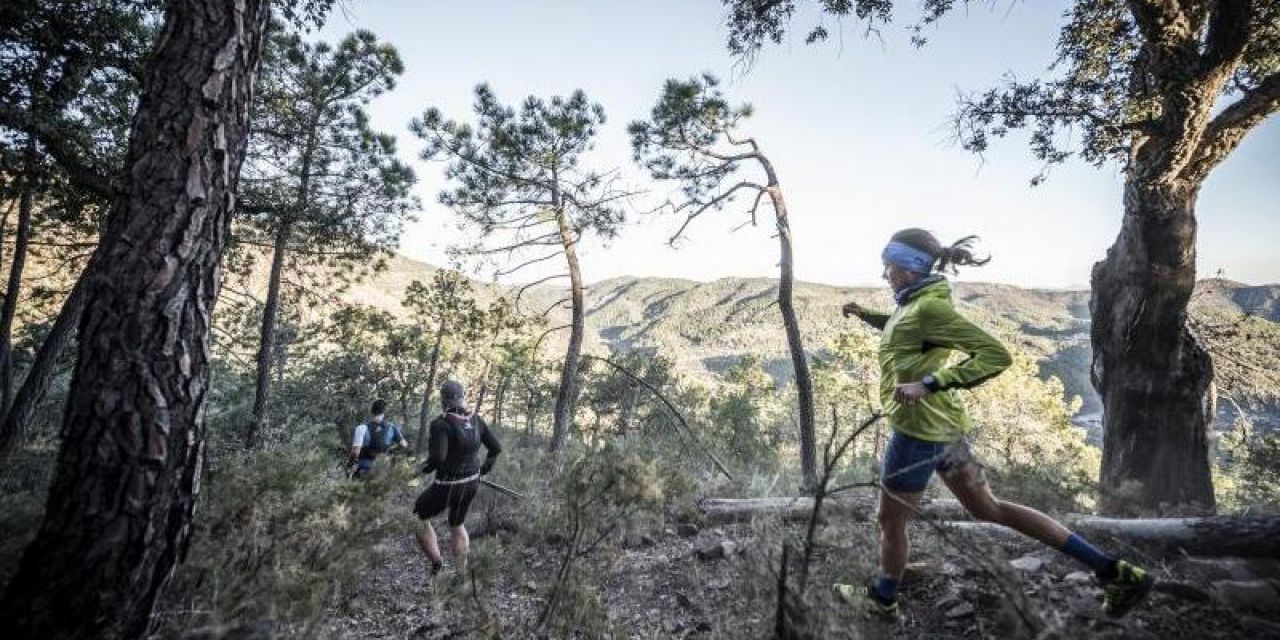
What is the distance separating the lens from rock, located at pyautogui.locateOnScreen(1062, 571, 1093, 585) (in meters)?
3.00

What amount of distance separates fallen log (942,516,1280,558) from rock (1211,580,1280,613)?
1.31 feet

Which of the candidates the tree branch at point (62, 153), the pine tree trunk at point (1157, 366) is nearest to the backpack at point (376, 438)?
the tree branch at point (62, 153)

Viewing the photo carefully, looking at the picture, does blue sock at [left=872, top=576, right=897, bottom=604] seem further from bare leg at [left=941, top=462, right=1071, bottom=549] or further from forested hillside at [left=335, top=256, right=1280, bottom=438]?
forested hillside at [left=335, top=256, right=1280, bottom=438]

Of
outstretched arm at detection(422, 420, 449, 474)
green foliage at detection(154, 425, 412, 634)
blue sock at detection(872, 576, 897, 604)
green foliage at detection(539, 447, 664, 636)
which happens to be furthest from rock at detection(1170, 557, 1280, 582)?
outstretched arm at detection(422, 420, 449, 474)

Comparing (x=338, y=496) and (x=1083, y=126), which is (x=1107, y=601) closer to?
(x=338, y=496)

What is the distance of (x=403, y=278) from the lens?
16438 centimetres

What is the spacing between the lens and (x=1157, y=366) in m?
5.82

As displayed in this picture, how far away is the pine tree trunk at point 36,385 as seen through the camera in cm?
664

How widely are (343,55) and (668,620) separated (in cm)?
1147

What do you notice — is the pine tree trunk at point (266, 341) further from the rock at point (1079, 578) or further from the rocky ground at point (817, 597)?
the rock at point (1079, 578)

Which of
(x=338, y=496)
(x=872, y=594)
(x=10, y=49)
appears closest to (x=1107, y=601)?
(x=872, y=594)

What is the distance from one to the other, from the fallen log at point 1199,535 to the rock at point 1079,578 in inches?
11.2

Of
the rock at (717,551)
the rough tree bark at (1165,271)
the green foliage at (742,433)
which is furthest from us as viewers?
the green foliage at (742,433)

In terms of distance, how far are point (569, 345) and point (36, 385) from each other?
325 inches
